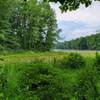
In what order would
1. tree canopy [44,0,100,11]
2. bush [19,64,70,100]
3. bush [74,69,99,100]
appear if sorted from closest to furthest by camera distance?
bush [74,69,99,100], bush [19,64,70,100], tree canopy [44,0,100,11]

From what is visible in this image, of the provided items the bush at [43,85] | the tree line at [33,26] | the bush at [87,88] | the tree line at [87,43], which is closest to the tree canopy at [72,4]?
the bush at [87,88]

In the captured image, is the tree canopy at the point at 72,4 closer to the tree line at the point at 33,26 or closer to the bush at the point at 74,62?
the bush at the point at 74,62

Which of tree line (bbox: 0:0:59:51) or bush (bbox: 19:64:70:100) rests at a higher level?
tree line (bbox: 0:0:59:51)

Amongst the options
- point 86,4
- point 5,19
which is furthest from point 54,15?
point 86,4

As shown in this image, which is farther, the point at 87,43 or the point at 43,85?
the point at 87,43

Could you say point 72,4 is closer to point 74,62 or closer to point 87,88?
point 87,88

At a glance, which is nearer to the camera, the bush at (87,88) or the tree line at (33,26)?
the bush at (87,88)

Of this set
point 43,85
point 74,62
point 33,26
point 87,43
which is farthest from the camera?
point 87,43

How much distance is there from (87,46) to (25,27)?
238 ft

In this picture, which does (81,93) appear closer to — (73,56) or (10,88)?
(10,88)

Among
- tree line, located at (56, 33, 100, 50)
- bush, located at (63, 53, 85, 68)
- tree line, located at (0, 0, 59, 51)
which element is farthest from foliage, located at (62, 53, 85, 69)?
tree line, located at (56, 33, 100, 50)

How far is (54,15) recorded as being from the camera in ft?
326

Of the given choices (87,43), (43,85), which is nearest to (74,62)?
(43,85)

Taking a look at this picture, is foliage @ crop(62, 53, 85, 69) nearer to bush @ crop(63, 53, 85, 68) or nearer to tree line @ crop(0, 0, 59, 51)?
bush @ crop(63, 53, 85, 68)
